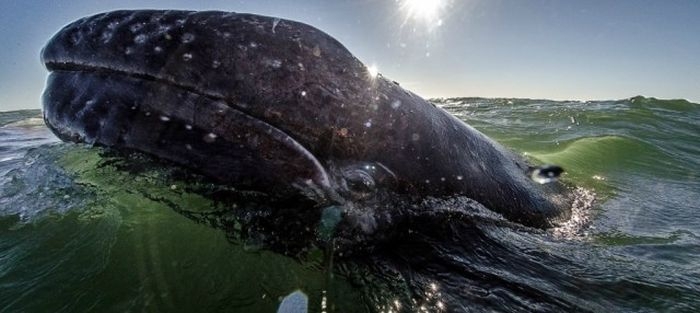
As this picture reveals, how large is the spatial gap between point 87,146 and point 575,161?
7688mm

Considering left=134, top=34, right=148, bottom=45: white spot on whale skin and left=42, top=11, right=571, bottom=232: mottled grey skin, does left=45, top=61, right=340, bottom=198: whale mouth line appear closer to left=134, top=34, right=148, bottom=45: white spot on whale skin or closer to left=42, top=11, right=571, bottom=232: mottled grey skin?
left=42, top=11, right=571, bottom=232: mottled grey skin

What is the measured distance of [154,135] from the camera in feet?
7.86

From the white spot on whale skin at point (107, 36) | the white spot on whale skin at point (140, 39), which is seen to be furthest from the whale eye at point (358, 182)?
the white spot on whale skin at point (107, 36)

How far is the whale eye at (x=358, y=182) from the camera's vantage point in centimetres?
251

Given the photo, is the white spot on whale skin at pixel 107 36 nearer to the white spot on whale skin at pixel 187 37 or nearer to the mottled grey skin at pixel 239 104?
the mottled grey skin at pixel 239 104

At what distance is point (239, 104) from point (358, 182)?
2.42 ft

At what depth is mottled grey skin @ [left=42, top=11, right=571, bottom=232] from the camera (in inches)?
93.1

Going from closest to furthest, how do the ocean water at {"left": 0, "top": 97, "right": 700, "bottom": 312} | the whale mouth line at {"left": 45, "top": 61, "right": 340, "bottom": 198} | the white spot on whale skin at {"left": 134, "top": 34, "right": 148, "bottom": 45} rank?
the ocean water at {"left": 0, "top": 97, "right": 700, "bottom": 312} < the whale mouth line at {"left": 45, "top": 61, "right": 340, "bottom": 198} < the white spot on whale skin at {"left": 134, "top": 34, "right": 148, "bottom": 45}

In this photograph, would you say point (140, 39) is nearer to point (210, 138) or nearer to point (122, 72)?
point (122, 72)

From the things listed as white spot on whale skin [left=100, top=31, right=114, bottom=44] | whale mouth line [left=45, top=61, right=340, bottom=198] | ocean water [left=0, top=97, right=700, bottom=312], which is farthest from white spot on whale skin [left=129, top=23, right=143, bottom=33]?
ocean water [left=0, top=97, right=700, bottom=312]

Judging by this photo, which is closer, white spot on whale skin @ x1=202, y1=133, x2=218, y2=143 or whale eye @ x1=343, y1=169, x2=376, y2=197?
white spot on whale skin @ x1=202, y1=133, x2=218, y2=143

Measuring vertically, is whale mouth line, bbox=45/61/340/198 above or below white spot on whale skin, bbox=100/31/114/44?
below

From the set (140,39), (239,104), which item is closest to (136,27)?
(140,39)

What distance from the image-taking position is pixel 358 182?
8.30 ft
